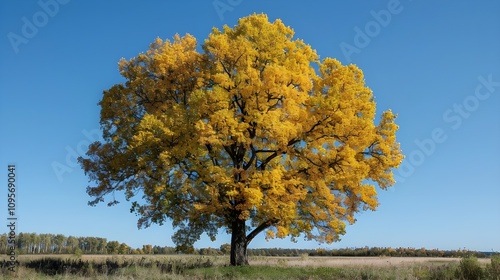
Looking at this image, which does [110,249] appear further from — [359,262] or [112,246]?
[359,262]

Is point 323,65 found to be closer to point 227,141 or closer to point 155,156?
point 227,141

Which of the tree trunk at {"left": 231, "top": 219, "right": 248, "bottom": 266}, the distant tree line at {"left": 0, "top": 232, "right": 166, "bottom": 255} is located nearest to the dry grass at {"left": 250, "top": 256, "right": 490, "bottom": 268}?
the tree trunk at {"left": 231, "top": 219, "right": 248, "bottom": 266}

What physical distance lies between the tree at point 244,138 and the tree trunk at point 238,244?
0.06 m

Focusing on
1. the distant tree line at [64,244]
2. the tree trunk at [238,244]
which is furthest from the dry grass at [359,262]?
the distant tree line at [64,244]

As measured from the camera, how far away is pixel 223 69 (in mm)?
27641

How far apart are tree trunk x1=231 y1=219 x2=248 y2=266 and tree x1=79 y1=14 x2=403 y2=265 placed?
0.06m

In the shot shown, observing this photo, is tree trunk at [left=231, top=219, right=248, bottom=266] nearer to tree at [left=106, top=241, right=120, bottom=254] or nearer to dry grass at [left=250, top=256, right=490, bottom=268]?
dry grass at [left=250, top=256, right=490, bottom=268]

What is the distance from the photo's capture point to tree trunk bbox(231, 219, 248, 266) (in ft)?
93.5

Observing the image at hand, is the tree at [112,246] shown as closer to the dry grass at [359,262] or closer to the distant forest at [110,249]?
the distant forest at [110,249]

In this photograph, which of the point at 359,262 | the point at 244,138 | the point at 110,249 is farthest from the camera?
the point at 110,249

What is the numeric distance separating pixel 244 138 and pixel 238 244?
6942 mm

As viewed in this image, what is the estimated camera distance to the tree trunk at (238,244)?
2850cm

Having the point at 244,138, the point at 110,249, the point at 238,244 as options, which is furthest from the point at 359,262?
the point at 110,249

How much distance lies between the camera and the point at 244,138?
2611cm
